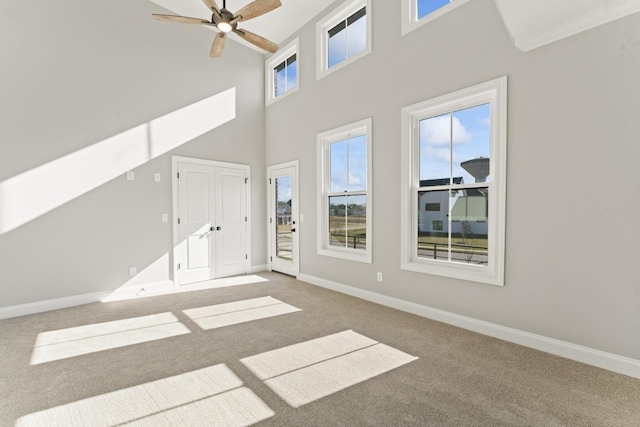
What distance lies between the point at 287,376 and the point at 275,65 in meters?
5.88

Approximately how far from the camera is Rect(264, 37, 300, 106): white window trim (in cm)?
552

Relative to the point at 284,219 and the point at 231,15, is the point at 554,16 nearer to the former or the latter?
the point at 231,15

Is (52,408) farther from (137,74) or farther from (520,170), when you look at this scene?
(137,74)

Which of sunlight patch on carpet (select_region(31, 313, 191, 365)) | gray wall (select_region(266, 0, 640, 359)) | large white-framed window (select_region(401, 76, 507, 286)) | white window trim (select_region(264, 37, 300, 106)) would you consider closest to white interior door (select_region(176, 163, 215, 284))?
sunlight patch on carpet (select_region(31, 313, 191, 365))

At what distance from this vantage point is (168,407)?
77.0 inches

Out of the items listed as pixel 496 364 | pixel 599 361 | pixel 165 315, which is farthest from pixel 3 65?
pixel 599 361

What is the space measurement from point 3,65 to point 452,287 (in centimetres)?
600

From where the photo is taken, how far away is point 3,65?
3643mm

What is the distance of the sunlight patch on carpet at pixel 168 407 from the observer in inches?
71.9

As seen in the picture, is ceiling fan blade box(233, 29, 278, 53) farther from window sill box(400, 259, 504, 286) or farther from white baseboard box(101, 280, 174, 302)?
white baseboard box(101, 280, 174, 302)

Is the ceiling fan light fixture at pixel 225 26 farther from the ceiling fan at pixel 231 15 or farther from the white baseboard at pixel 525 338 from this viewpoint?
the white baseboard at pixel 525 338

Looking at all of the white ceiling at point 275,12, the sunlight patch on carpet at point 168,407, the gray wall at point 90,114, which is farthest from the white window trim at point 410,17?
the sunlight patch on carpet at point 168,407

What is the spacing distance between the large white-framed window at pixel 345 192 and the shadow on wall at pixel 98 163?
2.25 metres

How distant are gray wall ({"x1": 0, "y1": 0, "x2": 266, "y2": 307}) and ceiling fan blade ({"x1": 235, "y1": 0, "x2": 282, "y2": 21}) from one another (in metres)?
2.54
